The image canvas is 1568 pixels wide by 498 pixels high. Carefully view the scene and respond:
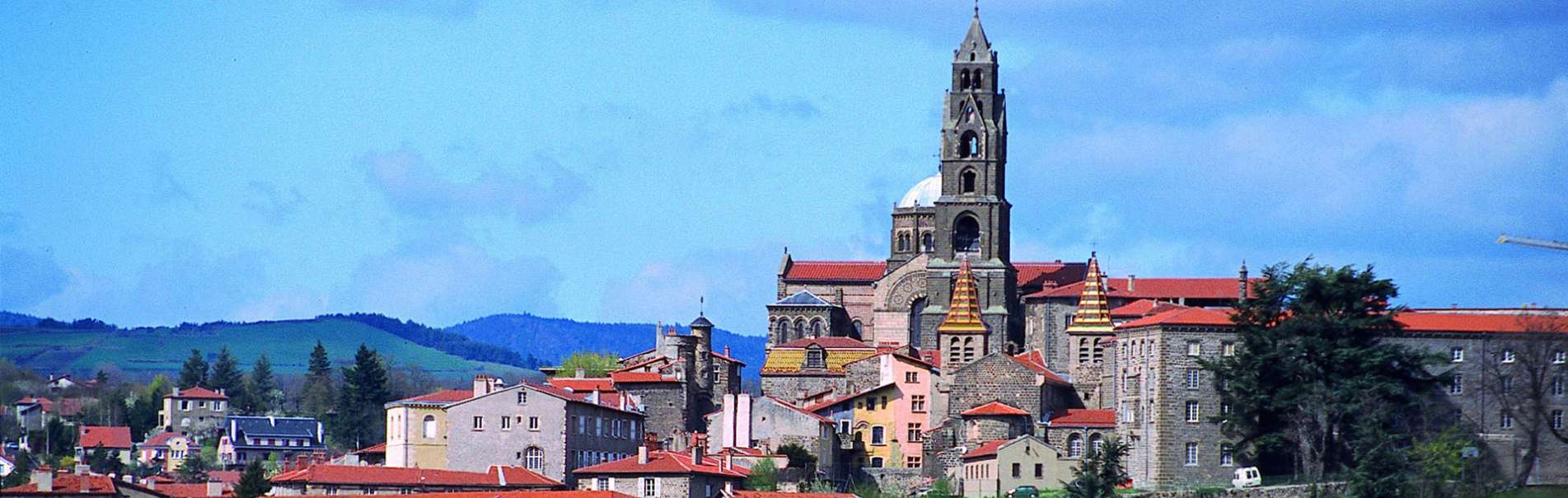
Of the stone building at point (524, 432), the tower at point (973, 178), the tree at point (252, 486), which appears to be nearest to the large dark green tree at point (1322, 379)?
the stone building at point (524, 432)

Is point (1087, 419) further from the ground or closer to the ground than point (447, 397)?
closer to the ground

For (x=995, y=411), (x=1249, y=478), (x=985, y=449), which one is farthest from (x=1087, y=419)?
(x=1249, y=478)

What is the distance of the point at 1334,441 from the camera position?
9219 centimetres

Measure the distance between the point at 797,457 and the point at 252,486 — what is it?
67.0 ft

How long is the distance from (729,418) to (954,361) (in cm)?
1213

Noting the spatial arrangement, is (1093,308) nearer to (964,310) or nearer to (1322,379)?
(964,310)

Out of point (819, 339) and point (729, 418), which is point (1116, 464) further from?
point (819, 339)

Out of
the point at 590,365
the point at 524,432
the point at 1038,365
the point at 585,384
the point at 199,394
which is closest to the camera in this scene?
the point at 524,432

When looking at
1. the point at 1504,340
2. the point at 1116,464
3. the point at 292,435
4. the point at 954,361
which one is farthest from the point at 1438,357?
the point at 292,435

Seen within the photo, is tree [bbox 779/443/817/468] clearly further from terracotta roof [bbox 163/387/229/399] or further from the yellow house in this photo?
terracotta roof [bbox 163/387/229/399]

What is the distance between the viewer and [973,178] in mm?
123312

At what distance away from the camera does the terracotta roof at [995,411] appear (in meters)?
98.2

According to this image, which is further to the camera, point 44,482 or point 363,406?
point 363,406

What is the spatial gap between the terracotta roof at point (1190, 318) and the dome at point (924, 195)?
126ft
